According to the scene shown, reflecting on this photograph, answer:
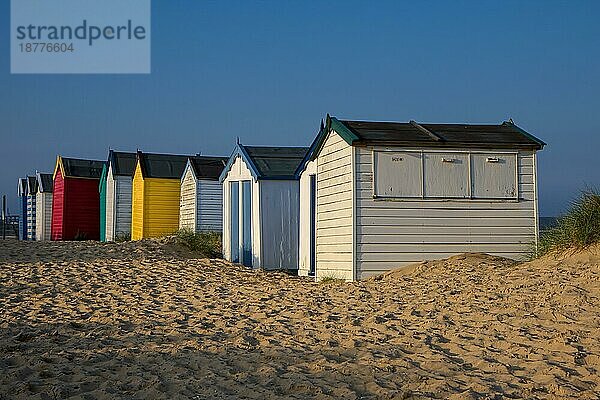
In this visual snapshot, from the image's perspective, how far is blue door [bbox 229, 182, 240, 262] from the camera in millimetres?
19250

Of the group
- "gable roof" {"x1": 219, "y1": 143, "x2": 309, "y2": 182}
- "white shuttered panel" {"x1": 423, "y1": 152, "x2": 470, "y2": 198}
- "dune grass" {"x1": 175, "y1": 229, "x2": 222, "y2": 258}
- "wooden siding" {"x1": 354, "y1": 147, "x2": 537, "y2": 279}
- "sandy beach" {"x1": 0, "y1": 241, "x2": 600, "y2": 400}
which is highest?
"gable roof" {"x1": 219, "y1": 143, "x2": 309, "y2": 182}

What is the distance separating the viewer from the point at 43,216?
34.5m

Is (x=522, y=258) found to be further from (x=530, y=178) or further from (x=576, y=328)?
(x=576, y=328)

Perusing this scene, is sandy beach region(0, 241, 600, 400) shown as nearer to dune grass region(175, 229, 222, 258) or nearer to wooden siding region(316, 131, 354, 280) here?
wooden siding region(316, 131, 354, 280)

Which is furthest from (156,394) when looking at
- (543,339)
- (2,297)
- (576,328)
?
(2,297)

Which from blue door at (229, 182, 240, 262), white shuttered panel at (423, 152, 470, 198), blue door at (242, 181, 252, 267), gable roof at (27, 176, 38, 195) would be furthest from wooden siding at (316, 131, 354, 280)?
gable roof at (27, 176, 38, 195)

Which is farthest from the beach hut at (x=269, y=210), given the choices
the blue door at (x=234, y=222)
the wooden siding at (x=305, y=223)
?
the wooden siding at (x=305, y=223)

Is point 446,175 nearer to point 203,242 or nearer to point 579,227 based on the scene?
point 579,227

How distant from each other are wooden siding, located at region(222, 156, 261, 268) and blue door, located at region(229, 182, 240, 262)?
13 cm

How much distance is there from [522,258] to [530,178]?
1.53 m

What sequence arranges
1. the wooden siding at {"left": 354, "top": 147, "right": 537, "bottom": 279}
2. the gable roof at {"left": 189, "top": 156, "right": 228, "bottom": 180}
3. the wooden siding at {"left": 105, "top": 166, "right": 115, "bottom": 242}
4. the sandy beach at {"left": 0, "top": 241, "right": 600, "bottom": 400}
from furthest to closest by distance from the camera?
the wooden siding at {"left": 105, "top": 166, "right": 115, "bottom": 242} → the gable roof at {"left": 189, "top": 156, "right": 228, "bottom": 180} → the wooden siding at {"left": 354, "top": 147, "right": 537, "bottom": 279} → the sandy beach at {"left": 0, "top": 241, "right": 600, "bottom": 400}

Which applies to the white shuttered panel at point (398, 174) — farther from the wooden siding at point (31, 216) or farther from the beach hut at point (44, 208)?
the wooden siding at point (31, 216)

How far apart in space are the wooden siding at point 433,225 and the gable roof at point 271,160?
14.3ft

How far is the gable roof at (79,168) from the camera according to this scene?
30.8 metres
